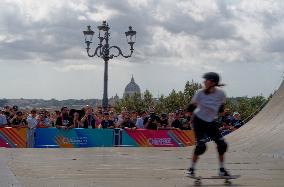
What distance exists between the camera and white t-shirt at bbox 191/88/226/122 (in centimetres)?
739

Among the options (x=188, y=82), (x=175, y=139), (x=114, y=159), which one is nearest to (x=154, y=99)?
(x=188, y=82)

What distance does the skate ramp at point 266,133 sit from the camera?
11.5m

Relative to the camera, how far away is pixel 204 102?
7.40 metres

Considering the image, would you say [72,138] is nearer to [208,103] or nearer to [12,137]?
[12,137]

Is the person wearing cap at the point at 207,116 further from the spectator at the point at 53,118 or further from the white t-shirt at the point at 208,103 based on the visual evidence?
the spectator at the point at 53,118

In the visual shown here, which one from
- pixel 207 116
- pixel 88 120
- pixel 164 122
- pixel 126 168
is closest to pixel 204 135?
pixel 207 116

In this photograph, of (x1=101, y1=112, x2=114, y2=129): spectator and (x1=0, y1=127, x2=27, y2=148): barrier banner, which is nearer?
(x1=0, y1=127, x2=27, y2=148): barrier banner

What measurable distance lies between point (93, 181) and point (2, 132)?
8.26 m

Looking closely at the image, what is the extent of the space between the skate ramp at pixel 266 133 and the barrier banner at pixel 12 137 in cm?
547

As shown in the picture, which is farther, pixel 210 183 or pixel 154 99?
pixel 154 99

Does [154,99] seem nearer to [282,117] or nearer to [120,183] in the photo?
[282,117]

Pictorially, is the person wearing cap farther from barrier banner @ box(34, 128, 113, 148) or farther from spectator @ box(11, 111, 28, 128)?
spectator @ box(11, 111, 28, 128)

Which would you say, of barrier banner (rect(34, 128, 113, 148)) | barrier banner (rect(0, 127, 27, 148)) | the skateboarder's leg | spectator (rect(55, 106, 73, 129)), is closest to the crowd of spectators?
spectator (rect(55, 106, 73, 129))

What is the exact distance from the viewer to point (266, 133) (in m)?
12.7
